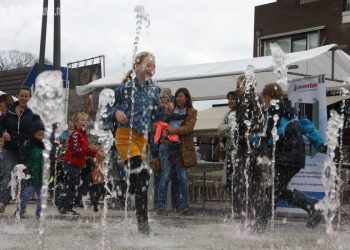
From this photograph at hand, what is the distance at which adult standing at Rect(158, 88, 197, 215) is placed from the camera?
26.4ft

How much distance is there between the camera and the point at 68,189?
7992mm

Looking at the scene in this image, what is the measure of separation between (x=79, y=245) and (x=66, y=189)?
3.37m

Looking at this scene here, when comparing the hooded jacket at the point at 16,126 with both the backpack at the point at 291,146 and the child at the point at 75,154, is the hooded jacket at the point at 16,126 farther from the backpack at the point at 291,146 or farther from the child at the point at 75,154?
the backpack at the point at 291,146

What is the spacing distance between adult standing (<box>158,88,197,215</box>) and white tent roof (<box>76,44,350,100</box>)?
3.47 feet

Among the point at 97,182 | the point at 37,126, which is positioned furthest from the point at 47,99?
the point at 97,182

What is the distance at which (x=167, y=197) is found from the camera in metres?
8.85

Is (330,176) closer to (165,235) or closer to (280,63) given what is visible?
(280,63)

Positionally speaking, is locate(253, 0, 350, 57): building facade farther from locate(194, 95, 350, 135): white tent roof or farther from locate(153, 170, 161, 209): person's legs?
locate(153, 170, 161, 209): person's legs

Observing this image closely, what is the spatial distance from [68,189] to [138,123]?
3214 millimetres

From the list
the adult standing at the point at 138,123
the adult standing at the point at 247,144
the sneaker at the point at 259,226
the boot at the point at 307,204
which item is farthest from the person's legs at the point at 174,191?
the adult standing at the point at 138,123

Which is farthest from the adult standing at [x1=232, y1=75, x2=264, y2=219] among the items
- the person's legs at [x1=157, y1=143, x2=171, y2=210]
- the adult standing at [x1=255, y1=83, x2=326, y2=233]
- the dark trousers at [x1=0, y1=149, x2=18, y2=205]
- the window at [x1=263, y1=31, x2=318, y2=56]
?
the window at [x1=263, y1=31, x2=318, y2=56]

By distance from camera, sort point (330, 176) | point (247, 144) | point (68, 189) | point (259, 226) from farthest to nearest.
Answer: point (68, 189) < point (330, 176) < point (247, 144) < point (259, 226)

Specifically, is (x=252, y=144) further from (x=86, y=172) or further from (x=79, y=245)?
(x=86, y=172)

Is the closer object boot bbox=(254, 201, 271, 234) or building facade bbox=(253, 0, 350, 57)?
boot bbox=(254, 201, 271, 234)
